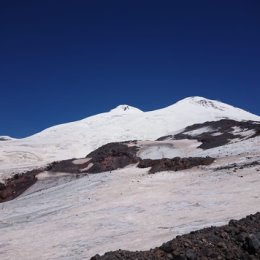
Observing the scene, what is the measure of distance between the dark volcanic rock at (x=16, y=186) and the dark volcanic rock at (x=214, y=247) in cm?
2324

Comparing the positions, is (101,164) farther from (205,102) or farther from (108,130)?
(205,102)

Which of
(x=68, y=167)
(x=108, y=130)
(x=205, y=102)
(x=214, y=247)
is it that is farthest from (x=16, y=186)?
(x=205, y=102)

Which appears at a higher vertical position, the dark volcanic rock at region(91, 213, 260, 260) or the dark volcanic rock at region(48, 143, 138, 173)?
the dark volcanic rock at region(48, 143, 138, 173)

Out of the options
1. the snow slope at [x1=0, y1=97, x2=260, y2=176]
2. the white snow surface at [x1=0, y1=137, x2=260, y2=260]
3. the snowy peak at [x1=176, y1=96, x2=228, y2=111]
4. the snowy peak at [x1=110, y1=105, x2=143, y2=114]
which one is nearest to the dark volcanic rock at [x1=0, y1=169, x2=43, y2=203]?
the white snow surface at [x1=0, y1=137, x2=260, y2=260]

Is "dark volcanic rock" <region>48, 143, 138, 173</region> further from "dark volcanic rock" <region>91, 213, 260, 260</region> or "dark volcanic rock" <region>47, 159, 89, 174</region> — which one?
"dark volcanic rock" <region>91, 213, 260, 260</region>

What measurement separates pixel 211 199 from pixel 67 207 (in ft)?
20.3

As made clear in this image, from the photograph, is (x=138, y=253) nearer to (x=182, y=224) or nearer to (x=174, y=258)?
(x=174, y=258)

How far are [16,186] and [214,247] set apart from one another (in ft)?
Result: 85.7

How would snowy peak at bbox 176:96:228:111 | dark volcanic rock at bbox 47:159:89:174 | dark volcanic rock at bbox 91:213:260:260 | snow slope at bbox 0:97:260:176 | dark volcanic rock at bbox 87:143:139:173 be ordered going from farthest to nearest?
snowy peak at bbox 176:96:228:111
snow slope at bbox 0:97:260:176
dark volcanic rock at bbox 47:159:89:174
dark volcanic rock at bbox 87:143:139:173
dark volcanic rock at bbox 91:213:260:260

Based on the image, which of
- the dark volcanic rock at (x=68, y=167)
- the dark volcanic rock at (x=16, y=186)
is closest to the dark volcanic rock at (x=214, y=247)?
the dark volcanic rock at (x=16, y=186)

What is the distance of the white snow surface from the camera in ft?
46.3

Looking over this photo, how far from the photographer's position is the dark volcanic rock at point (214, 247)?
948cm

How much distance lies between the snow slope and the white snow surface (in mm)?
36548

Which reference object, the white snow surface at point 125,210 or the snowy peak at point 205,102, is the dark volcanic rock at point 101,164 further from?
the snowy peak at point 205,102
